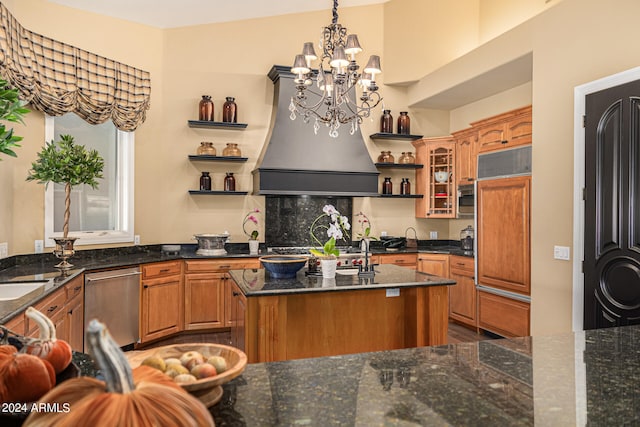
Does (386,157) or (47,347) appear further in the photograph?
(386,157)

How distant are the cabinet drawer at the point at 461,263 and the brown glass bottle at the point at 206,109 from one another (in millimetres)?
3439

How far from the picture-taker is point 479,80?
512 centimetres

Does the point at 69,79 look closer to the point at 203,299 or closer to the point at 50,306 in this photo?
the point at 50,306

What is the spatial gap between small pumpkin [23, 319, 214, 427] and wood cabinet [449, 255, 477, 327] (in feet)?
16.1

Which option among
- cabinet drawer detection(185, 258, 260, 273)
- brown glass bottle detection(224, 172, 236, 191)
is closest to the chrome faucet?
cabinet drawer detection(185, 258, 260, 273)

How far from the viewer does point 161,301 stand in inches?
186

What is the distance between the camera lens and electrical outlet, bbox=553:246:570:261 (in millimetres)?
3541

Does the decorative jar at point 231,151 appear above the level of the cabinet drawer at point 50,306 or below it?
above

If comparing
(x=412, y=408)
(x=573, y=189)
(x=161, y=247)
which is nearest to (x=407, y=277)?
(x=573, y=189)

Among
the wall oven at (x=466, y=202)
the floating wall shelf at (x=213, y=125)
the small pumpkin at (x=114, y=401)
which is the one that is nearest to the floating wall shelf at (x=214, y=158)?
the floating wall shelf at (x=213, y=125)

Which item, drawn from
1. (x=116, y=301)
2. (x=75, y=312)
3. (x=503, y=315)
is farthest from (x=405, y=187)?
(x=75, y=312)

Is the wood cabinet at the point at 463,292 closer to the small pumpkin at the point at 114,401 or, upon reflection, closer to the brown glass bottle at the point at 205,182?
the brown glass bottle at the point at 205,182

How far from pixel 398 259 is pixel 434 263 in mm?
453

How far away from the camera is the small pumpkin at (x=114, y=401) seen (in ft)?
1.89
